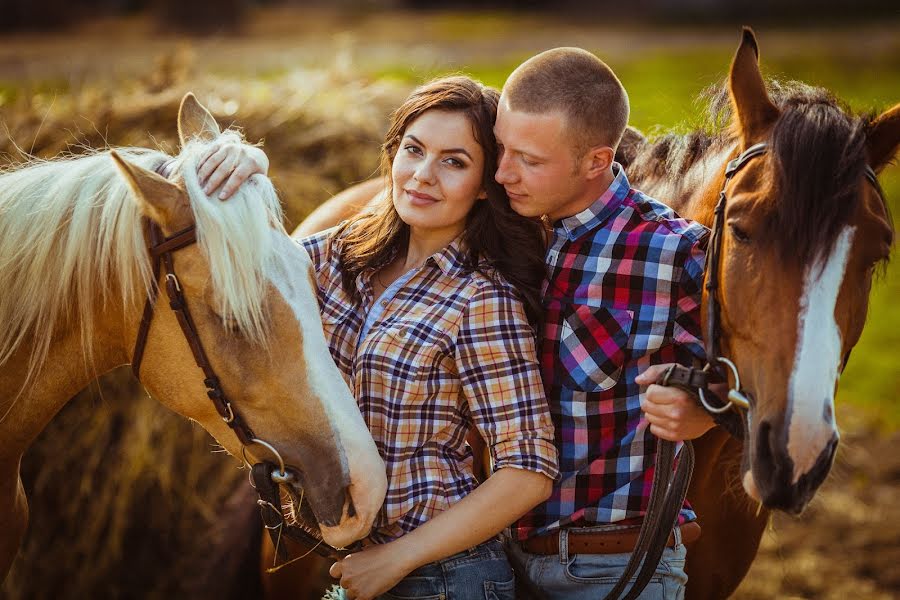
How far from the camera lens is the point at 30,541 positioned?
3.49 meters

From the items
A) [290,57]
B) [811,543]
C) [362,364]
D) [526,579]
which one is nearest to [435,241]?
[362,364]

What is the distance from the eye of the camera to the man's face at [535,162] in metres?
2.07

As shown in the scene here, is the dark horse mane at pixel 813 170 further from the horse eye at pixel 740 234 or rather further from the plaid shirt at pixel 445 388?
the plaid shirt at pixel 445 388

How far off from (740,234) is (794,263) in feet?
0.49

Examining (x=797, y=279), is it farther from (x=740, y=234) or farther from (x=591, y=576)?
(x=591, y=576)

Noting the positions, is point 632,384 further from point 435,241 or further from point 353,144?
point 353,144

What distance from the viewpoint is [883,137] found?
6.45 feet

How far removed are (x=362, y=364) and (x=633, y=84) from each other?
11.5 metres

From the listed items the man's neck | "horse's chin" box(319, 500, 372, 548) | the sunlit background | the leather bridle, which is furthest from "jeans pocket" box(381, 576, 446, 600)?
the sunlit background

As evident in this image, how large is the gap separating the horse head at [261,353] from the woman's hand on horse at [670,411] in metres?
0.66

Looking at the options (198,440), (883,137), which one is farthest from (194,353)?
(198,440)

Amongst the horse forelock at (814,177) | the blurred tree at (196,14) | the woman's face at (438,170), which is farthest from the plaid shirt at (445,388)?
the blurred tree at (196,14)

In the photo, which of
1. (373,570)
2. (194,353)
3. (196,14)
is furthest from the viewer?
(196,14)

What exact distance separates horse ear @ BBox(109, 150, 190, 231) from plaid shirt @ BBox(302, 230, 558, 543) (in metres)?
0.56
